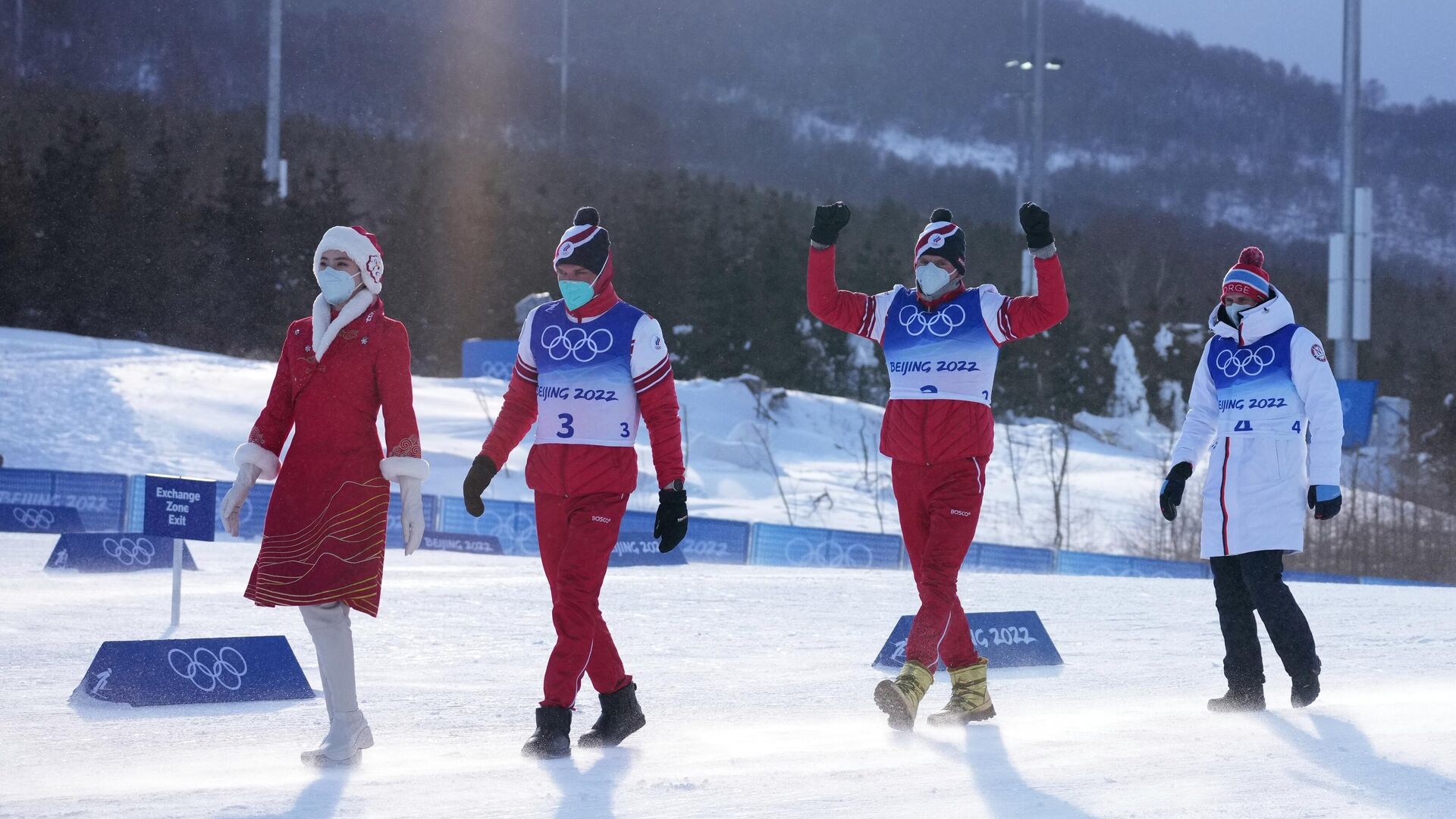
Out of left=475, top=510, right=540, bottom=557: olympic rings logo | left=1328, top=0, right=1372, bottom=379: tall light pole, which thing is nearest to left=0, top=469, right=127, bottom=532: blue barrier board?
left=475, top=510, right=540, bottom=557: olympic rings logo

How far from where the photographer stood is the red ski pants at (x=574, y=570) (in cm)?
510

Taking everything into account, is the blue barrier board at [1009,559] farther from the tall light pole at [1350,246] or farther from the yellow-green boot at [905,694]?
the yellow-green boot at [905,694]

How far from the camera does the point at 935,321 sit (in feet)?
19.2

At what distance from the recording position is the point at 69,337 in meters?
28.0

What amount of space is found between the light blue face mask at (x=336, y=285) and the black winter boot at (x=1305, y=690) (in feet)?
13.1

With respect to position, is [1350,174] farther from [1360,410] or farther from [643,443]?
[643,443]

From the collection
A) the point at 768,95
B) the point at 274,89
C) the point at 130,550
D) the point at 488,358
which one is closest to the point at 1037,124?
the point at 488,358

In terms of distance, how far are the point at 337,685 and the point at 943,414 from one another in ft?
7.72

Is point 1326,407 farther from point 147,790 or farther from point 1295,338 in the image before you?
point 147,790

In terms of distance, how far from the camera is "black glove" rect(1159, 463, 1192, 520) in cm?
629

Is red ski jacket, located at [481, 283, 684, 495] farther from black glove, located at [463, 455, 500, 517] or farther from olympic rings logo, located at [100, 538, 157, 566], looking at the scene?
olympic rings logo, located at [100, 538, 157, 566]

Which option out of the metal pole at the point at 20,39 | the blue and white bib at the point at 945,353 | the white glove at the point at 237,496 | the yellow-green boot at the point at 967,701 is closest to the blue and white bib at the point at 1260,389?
the blue and white bib at the point at 945,353

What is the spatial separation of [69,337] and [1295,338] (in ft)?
85.1

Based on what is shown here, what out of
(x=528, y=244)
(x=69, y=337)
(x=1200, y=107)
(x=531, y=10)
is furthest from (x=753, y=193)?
(x=1200, y=107)
